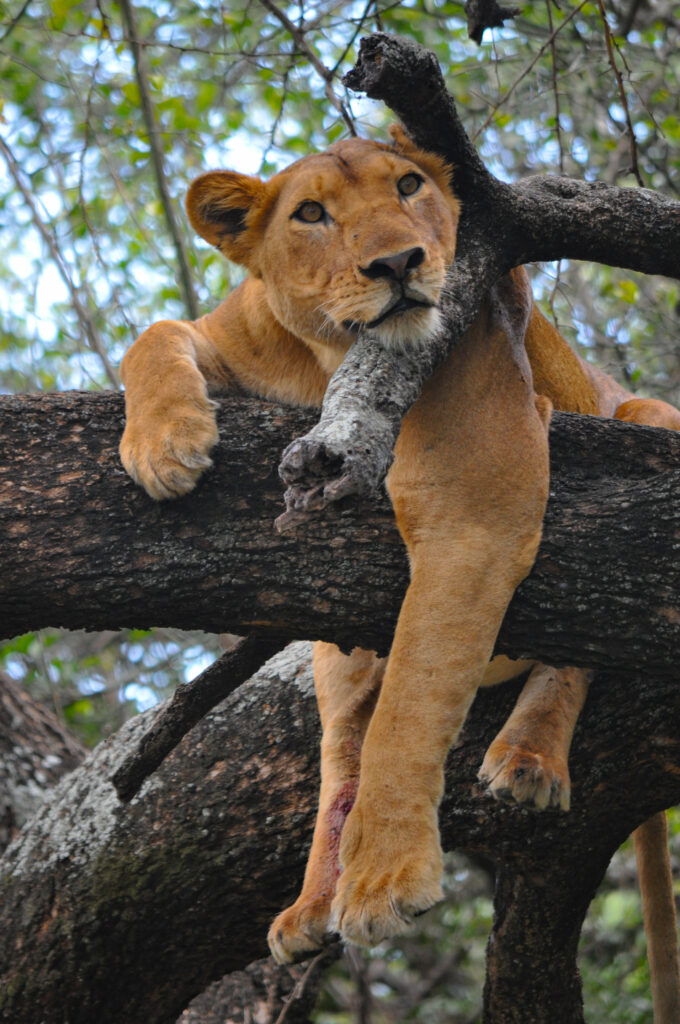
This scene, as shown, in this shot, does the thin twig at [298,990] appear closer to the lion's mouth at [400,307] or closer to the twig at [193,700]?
the twig at [193,700]

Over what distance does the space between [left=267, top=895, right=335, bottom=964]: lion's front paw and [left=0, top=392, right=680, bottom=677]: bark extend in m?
0.80

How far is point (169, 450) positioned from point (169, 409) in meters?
0.21

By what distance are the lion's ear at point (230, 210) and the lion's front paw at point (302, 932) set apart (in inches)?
71.2

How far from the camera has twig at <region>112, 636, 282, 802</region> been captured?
284cm

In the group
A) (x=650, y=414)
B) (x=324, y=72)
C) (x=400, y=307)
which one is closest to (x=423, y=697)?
(x=400, y=307)

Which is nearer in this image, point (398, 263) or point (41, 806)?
point (398, 263)

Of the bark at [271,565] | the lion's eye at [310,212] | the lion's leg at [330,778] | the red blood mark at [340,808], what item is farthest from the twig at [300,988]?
the lion's eye at [310,212]

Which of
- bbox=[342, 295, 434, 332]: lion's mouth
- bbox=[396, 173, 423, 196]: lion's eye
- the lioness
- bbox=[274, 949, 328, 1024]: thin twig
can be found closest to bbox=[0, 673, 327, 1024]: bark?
bbox=[274, 949, 328, 1024]: thin twig

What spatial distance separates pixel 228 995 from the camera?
162 inches

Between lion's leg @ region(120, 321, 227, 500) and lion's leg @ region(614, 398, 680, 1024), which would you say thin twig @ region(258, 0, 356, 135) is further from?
lion's leg @ region(614, 398, 680, 1024)

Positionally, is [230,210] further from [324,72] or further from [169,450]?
[324,72]

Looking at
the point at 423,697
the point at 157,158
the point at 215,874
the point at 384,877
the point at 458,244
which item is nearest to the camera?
the point at 384,877

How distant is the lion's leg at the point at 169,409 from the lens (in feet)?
8.55

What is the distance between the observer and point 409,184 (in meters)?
2.64
